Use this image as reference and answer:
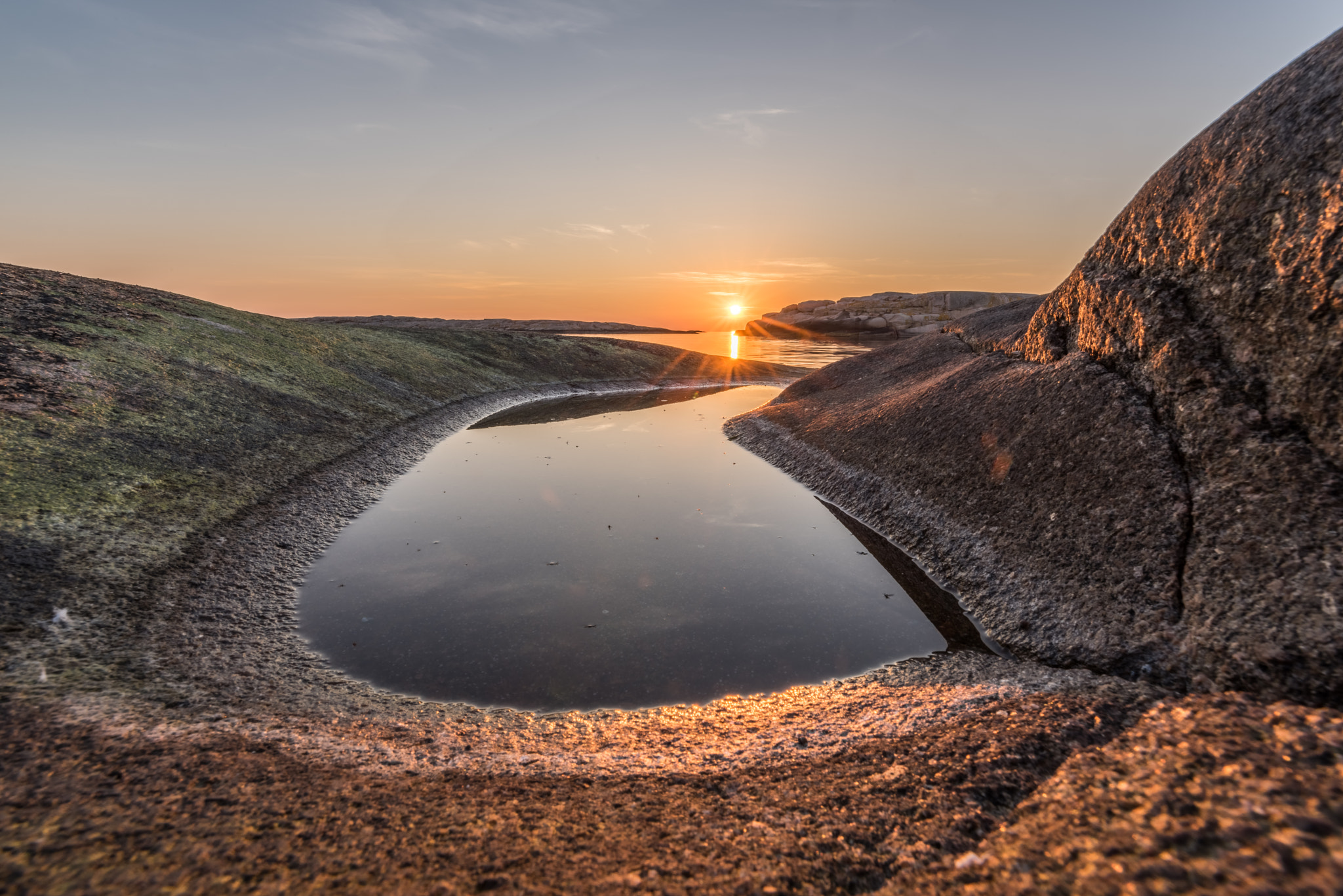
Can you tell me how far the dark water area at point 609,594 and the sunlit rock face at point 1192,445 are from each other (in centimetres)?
195

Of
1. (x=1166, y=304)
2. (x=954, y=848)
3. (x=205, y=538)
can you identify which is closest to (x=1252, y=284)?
(x=1166, y=304)

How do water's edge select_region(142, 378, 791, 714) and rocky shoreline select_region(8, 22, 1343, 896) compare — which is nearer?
rocky shoreline select_region(8, 22, 1343, 896)

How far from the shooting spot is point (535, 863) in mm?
5199

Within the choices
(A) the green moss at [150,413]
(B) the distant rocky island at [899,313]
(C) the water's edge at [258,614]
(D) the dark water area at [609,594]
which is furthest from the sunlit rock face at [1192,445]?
(B) the distant rocky island at [899,313]

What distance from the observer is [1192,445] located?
10742 mm

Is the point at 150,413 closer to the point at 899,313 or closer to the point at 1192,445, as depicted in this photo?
the point at 1192,445

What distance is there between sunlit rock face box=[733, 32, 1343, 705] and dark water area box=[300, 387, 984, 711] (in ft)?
6.41

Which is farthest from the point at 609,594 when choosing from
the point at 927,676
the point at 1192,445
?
the point at 1192,445

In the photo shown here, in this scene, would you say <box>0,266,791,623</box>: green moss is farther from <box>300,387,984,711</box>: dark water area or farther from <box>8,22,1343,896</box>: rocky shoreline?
<box>300,387,984,711</box>: dark water area

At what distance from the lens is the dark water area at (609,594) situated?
986 cm

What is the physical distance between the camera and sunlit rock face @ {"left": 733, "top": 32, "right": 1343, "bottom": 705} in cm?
807

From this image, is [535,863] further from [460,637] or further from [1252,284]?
[1252,284]

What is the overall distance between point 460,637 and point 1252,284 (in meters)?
15.7

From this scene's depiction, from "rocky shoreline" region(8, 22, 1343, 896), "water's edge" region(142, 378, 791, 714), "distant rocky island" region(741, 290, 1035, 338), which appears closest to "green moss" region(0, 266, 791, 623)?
"rocky shoreline" region(8, 22, 1343, 896)
